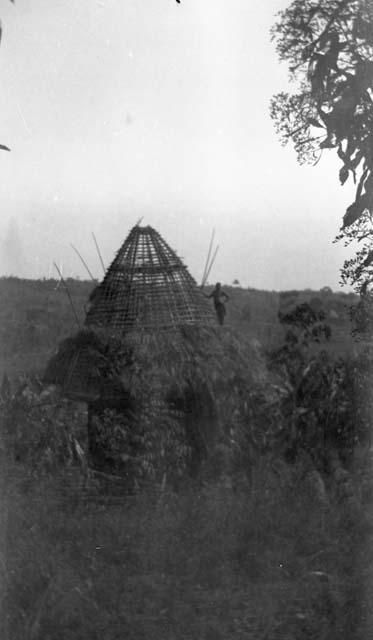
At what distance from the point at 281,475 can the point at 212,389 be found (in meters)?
1.20

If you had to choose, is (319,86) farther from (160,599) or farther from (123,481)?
(160,599)

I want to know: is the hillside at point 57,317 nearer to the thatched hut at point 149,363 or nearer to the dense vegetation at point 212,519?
A: the thatched hut at point 149,363

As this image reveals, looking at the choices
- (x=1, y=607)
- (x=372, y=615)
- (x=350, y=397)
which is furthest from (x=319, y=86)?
(x=1, y=607)

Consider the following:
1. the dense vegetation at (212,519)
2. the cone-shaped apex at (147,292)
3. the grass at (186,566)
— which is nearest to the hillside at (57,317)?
the cone-shaped apex at (147,292)

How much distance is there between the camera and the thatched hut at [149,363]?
669 centimetres

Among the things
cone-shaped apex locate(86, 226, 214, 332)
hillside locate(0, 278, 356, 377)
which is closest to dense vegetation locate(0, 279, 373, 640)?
cone-shaped apex locate(86, 226, 214, 332)

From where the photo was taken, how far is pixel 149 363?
7141 millimetres

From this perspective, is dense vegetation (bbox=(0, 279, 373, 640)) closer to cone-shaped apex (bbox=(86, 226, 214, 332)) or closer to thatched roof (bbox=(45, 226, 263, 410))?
thatched roof (bbox=(45, 226, 263, 410))

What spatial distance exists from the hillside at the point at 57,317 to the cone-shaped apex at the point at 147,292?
5.91 ft

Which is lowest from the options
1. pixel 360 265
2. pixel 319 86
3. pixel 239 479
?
pixel 239 479

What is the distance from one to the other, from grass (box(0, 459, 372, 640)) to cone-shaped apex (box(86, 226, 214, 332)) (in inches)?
90.1

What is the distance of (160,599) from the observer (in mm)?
4465

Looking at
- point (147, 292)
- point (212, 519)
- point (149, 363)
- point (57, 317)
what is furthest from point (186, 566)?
point (57, 317)

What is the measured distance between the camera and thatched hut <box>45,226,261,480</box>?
263 inches
